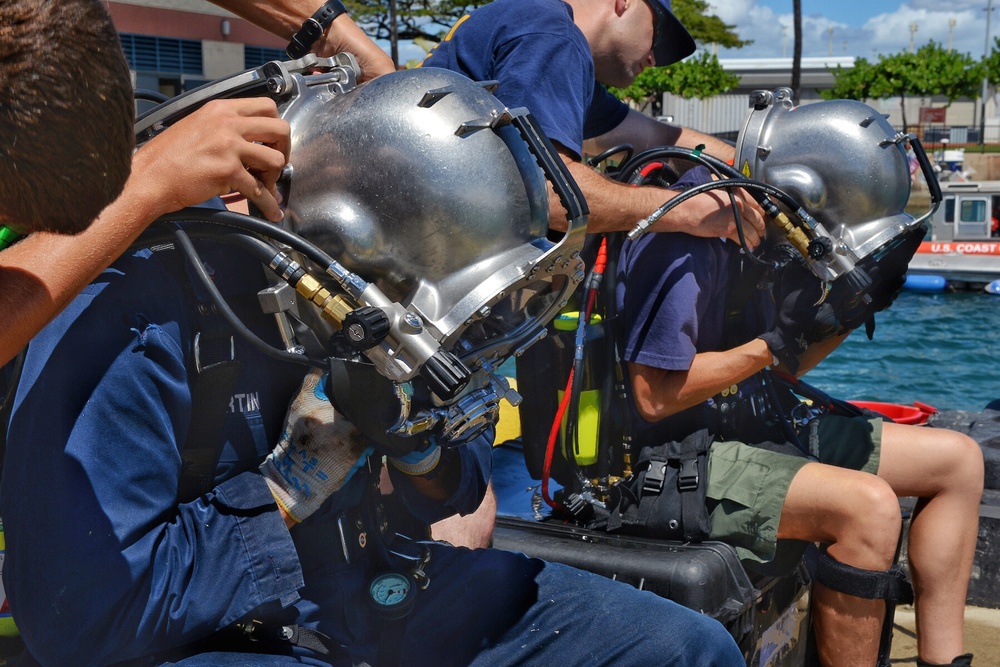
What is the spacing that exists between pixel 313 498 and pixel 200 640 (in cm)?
30

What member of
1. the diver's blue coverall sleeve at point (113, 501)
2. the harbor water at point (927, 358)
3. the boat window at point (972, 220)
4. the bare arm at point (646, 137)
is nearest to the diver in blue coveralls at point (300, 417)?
the diver's blue coverall sleeve at point (113, 501)

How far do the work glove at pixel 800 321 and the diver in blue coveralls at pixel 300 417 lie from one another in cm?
112

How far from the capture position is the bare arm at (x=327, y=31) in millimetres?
2270

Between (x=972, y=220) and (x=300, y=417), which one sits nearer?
(x=300, y=417)

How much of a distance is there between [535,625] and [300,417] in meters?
0.67

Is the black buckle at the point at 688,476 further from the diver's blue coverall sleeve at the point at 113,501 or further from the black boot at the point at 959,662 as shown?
the diver's blue coverall sleeve at the point at 113,501

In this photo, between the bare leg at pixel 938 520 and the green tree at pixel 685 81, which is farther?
the green tree at pixel 685 81

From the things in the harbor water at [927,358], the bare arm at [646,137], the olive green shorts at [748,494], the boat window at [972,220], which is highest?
the bare arm at [646,137]

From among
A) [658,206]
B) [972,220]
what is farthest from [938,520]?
[972,220]

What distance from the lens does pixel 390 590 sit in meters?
1.95

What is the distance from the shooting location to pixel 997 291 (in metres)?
16.7

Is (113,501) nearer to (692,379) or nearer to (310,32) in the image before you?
(310,32)

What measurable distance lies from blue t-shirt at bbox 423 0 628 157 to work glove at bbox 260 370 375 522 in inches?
46.1

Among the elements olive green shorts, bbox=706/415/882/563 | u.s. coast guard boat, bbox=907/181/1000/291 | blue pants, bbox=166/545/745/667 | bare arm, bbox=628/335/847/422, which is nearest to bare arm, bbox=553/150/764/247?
bare arm, bbox=628/335/847/422
